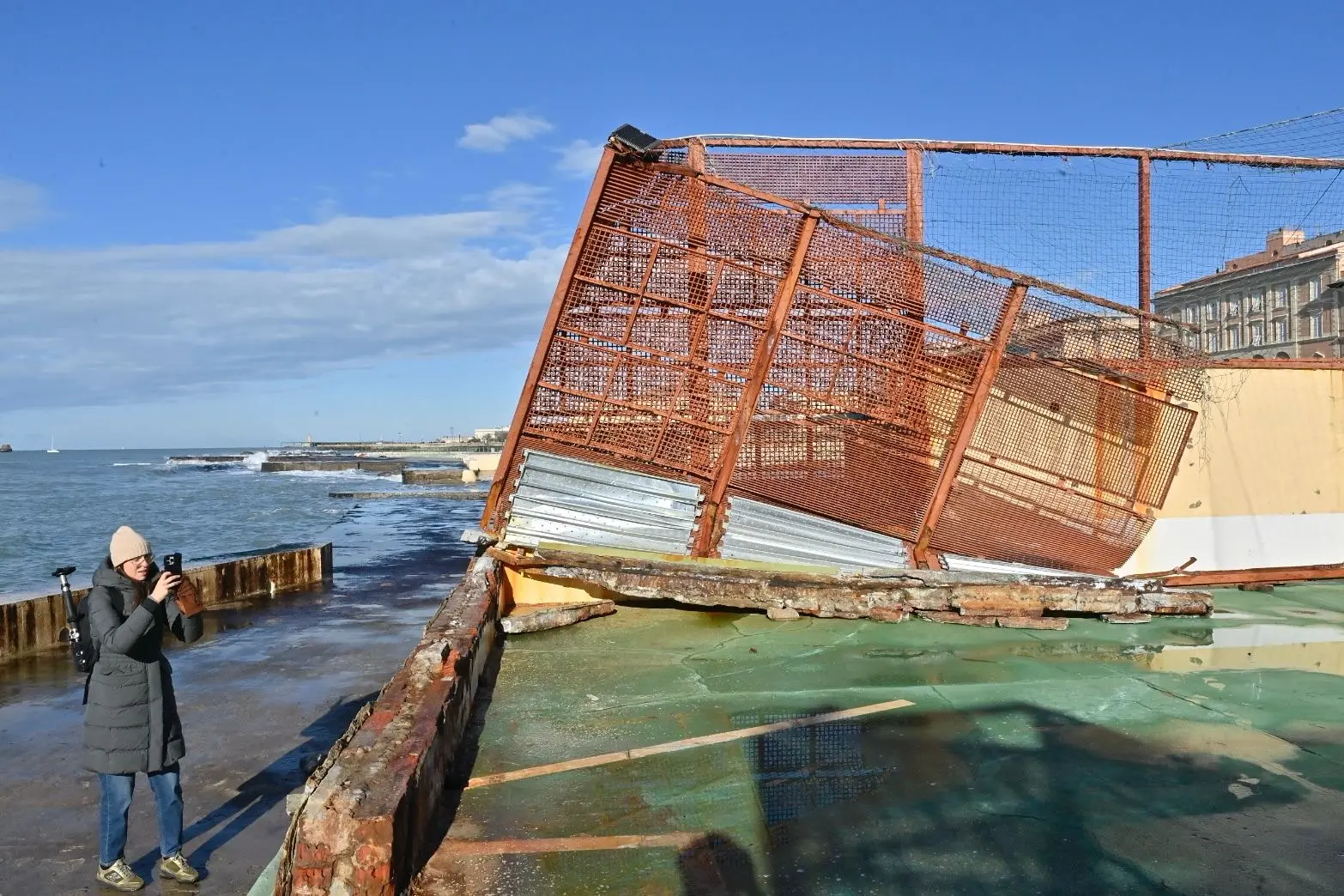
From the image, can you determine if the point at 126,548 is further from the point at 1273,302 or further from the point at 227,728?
the point at 1273,302

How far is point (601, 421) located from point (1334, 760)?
600cm

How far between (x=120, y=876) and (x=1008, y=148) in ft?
29.8

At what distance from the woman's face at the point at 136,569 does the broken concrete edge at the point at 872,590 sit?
391 centimetres

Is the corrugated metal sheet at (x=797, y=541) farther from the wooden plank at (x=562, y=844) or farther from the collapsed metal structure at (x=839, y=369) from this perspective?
the wooden plank at (x=562, y=844)

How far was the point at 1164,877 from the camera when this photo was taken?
11.5ft

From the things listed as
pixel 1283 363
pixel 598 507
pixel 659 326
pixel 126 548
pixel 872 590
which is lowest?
pixel 872 590

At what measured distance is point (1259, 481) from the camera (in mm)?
9469

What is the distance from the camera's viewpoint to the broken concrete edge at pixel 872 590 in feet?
26.6

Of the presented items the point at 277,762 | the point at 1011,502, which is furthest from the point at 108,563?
the point at 1011,502

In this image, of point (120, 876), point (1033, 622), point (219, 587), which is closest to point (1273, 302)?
point (1033, 622)

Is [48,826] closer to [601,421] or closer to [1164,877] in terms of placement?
[601,421]

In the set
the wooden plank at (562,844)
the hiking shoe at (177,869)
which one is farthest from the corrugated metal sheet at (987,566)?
the hiking shoe at (177,869)

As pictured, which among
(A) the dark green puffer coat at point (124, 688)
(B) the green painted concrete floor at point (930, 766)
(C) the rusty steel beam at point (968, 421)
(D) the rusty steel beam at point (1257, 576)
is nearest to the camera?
(B) the green painted concrete floor at point (930, 766)

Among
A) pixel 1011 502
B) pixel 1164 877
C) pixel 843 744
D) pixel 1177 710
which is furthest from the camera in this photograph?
pixel 1011 502
